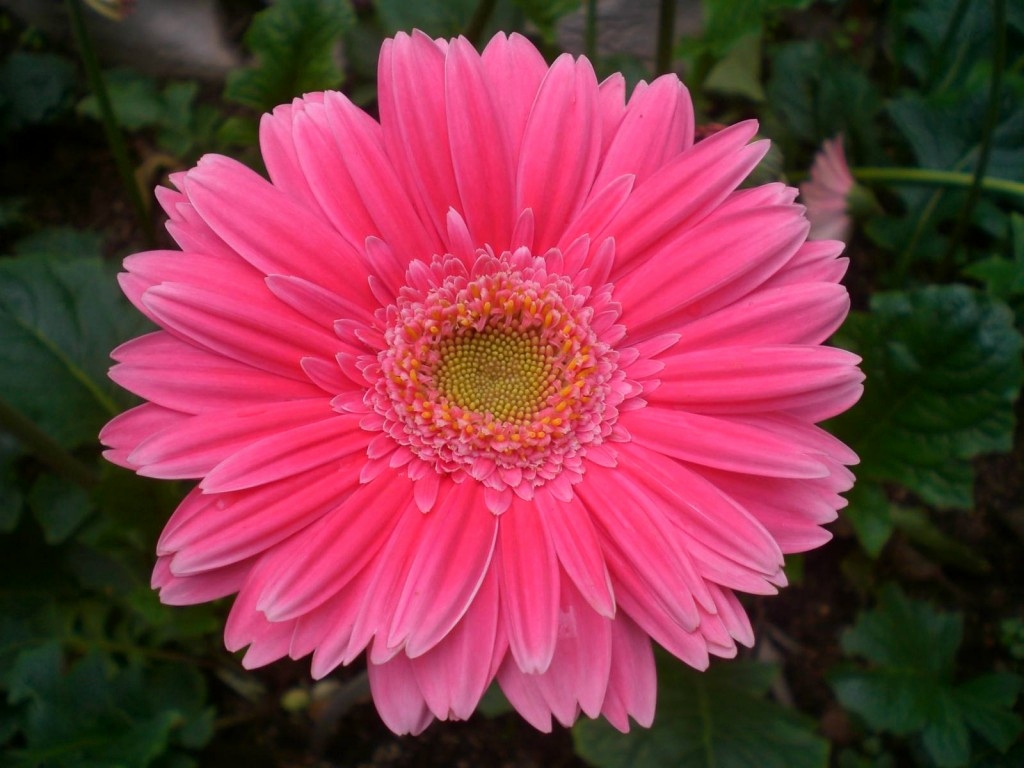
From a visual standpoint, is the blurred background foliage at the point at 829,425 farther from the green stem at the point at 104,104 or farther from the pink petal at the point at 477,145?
the pink petal at the point at 477,145

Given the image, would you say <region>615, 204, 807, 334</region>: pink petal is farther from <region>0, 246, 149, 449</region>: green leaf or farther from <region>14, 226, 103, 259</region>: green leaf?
<region>14, 226, 103, 259</region>: green leaf

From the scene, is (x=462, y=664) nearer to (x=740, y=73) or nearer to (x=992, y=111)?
(x=992, y=111)

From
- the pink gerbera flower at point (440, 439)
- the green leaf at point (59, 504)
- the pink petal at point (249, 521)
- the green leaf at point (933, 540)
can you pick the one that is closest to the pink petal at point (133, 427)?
the pink gerbera flower at point (440, 439)

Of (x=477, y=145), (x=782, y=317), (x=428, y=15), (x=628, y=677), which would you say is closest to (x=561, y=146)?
(x=477, y=145)

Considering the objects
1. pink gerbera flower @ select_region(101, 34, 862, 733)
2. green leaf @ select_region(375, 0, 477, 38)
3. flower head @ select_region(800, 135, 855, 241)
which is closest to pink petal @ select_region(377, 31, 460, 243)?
pink gerbera flower @ select_region(101, 34, 862, 733)

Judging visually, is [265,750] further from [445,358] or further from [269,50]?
[269,50]

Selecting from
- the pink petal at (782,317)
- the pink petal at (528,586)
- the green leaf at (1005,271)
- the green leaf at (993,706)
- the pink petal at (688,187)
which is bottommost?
the green leaf at (993,706)
